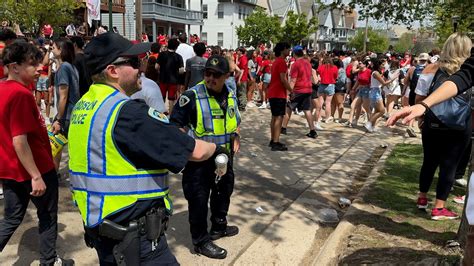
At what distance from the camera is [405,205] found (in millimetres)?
4848

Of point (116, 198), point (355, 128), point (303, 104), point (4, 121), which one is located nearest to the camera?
point (116, 198)

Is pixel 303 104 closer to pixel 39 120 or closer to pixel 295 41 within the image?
pixel 39 120

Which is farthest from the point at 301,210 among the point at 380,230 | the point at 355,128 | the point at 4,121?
the point at 355,128

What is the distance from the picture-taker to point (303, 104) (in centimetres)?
880

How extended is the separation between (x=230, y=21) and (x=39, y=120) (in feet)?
154

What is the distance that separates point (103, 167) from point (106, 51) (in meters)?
0.55

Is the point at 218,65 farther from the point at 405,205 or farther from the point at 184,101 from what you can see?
the point at 405,205

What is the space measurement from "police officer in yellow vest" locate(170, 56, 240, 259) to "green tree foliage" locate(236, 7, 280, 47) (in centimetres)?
4272

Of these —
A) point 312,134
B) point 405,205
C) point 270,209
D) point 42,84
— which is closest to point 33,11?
point 42,84

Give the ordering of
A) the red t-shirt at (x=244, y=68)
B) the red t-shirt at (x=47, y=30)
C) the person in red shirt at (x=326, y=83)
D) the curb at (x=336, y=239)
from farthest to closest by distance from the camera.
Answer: the red t-shirt at (x=47, y=30) → the red t-shirt at (x=244, y=68) → the person in red shirt at (x=326, y=83) → the curb at (x=336, y=239)

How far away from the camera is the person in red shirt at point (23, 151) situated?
2.84 meters

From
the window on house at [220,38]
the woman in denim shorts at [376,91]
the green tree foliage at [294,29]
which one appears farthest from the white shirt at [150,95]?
the window on house at [220,38]

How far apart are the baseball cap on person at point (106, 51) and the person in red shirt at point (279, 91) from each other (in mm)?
5715

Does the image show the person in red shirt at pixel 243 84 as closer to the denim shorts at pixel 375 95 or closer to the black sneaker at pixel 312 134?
the black sneaker at pixel 312 134
